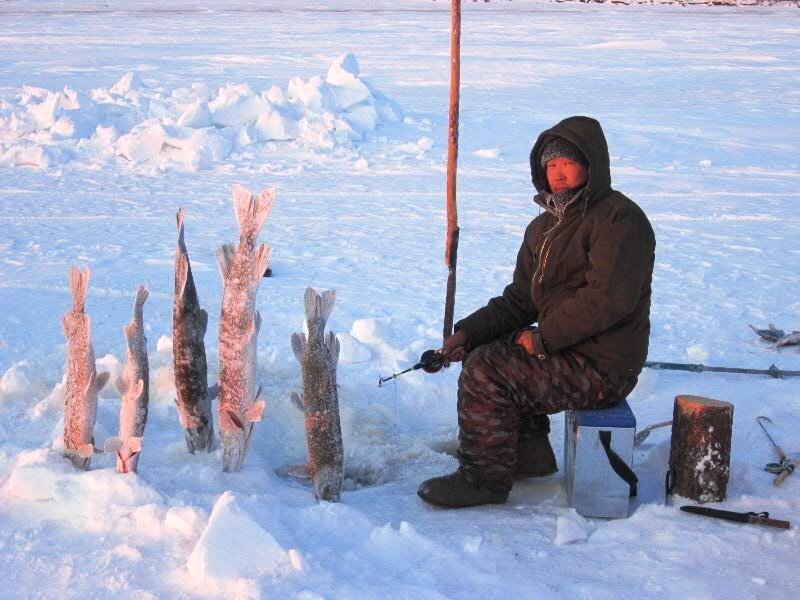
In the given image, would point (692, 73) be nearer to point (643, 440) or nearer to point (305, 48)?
point (305, 48)

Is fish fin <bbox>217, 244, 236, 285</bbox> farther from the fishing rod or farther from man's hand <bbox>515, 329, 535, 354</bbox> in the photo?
the fishing rod

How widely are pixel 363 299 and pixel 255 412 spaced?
295 cm

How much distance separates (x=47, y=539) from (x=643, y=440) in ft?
8.60

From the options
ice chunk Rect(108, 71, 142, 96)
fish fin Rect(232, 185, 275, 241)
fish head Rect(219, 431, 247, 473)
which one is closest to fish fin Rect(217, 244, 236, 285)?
fish fin Rect(232, 185, 275, 241)

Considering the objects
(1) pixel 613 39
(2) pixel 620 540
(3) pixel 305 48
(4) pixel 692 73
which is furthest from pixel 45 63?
(2) pixel 620 540

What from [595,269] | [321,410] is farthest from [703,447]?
[321,410]

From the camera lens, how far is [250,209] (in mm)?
3480

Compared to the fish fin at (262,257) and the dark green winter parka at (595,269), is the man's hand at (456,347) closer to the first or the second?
the dark green winter parka at (595,269)

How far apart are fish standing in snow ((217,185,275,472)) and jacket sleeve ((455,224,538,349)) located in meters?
0.88

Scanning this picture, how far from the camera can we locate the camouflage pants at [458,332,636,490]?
3.46 m

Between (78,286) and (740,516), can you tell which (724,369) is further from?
(78,286)

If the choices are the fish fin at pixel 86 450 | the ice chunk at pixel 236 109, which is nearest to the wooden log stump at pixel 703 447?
the fish fin at pixel 86 450

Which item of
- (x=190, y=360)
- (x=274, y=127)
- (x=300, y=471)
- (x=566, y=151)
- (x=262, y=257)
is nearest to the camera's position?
(x=566, y=151)

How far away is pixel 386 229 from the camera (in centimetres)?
856
